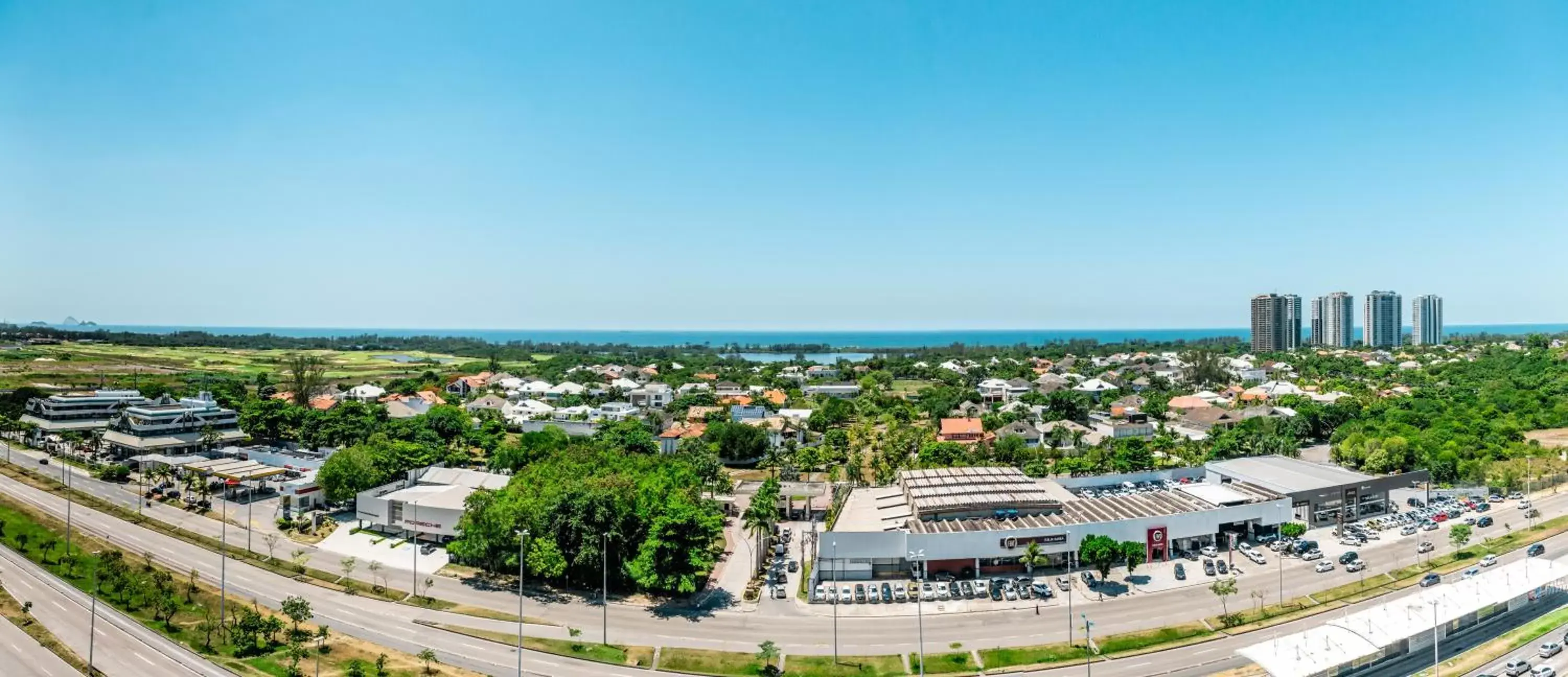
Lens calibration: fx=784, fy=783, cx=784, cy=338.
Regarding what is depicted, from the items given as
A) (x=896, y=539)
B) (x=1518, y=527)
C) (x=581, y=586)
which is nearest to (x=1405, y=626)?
(x=896, y=539)

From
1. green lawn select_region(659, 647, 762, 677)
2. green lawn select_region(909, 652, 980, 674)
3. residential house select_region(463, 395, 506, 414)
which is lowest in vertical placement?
green lawn select_region(659, 647, 762, 677)

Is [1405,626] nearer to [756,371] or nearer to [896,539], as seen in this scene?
[896,539]

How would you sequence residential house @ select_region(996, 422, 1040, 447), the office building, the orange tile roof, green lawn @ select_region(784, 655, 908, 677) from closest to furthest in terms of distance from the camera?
1. green lawn @ select_region(784, 655, 908, 677)
2. the office building
3. residential house @ select_region(996, 422, 1040, 447)
4. the orange tile roof

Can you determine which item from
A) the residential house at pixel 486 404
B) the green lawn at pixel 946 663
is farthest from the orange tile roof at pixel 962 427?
the residential house at pixel 486 404

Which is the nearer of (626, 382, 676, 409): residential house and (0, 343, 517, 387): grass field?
(626, 382, 676, 409): residential house

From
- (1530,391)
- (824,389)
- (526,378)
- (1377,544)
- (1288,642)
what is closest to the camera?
(1288,642)

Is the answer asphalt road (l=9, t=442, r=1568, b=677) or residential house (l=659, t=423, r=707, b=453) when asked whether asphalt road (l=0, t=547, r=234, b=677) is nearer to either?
asphalt road (l=9, t=442, r=1568, b=677)

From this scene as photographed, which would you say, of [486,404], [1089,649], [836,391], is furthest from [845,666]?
[836,391]

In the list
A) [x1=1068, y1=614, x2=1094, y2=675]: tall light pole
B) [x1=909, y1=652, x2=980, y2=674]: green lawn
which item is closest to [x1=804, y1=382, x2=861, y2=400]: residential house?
[x1=1068, y1=614, x2=1094, y2=675]: tall light pole
